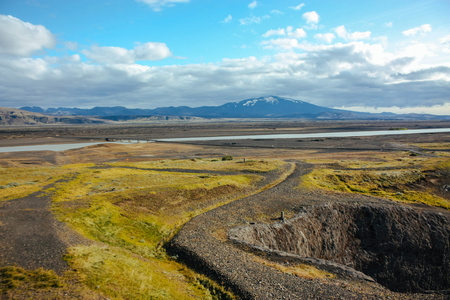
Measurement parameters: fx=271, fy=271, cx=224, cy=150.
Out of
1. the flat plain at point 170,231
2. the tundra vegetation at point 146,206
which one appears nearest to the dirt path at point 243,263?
the flat plain at point 170,231

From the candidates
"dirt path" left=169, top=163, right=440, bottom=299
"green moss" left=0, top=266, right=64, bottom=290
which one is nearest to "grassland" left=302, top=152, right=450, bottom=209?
"dirt path" left=169, top=163, right=440, bottom=299

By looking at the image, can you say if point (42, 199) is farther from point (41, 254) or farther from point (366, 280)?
point (366, 280)

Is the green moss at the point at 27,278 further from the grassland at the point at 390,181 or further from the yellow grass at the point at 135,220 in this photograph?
the grassland at the point at 390,181

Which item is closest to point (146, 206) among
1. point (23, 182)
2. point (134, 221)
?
point (134, 221)

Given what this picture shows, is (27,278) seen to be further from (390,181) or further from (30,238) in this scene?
(390,181)

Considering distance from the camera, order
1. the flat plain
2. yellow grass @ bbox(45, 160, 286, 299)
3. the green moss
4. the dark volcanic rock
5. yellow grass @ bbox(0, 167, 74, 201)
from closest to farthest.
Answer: the green moss, the flat plain, yellow grass @ bbox(45, 160, 286, 299), the dark volcanic rock, yellow grass @ bbox(0, 167, 74, 201)

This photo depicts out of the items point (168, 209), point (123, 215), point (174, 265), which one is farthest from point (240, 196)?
point (174, 265)

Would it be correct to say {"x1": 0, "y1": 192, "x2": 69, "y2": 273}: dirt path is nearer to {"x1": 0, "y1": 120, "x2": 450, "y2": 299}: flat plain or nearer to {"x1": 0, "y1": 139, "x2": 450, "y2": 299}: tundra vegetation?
{"x1": 0, "y1": 120, "x2": 450, "y2": 299}: flat plain
